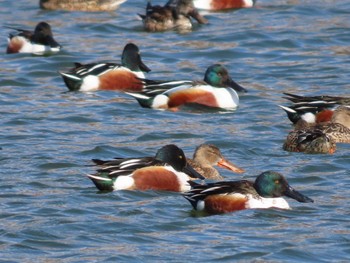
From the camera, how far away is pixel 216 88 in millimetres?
15797

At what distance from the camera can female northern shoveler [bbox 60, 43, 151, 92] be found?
54.1 ft

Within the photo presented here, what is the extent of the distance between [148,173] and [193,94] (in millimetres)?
4089

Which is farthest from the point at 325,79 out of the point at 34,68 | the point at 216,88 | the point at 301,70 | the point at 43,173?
the point at 43,173

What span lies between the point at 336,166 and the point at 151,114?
3197 millimetres

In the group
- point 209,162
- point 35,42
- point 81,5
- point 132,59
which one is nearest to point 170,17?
point 81,5

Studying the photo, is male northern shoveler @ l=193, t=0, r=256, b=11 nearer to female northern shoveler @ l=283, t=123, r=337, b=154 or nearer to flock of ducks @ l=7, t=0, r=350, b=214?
flock of ducks @ l=7, t=0, r=350, b=214

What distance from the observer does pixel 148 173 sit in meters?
11.7

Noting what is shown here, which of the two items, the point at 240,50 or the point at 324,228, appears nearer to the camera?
the point at 324,228

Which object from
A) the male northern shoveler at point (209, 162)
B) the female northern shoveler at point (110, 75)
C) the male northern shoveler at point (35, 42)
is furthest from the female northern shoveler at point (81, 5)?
the male northern shoveler at point (209, 162)

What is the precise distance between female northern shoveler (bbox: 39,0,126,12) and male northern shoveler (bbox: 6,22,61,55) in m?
2.70

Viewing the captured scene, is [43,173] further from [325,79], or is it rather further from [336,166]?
[325,79]

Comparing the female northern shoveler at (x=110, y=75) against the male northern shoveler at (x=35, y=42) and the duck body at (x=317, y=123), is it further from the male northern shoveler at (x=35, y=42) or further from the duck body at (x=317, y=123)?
the duck body at (x=317, y=123)

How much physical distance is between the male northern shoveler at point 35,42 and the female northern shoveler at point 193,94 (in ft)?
9.80

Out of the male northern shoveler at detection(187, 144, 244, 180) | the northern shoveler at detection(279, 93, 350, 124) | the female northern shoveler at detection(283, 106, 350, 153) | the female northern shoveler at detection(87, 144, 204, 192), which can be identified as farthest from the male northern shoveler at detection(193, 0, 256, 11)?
the female northern shoveler at detection(87, 144, 204, 192)
